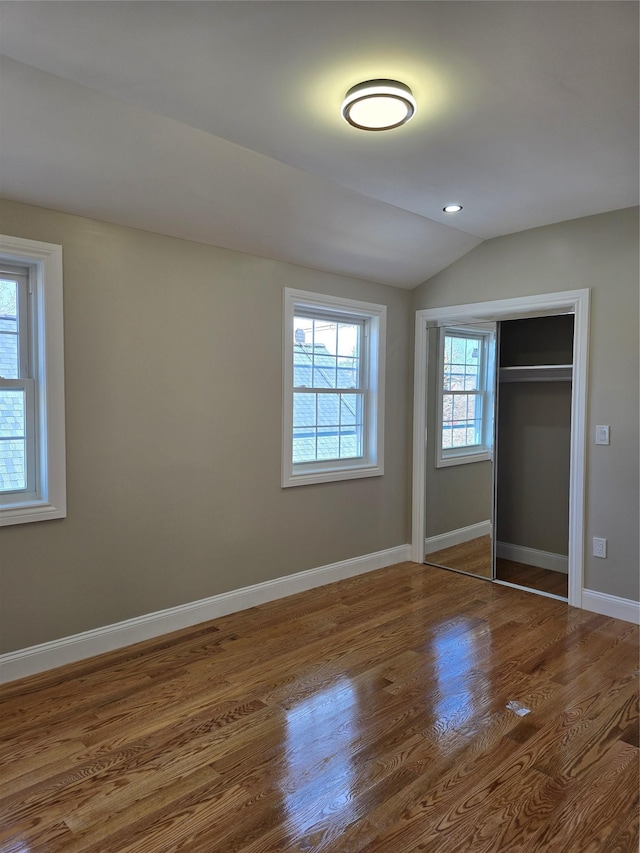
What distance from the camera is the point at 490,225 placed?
3.72 metres

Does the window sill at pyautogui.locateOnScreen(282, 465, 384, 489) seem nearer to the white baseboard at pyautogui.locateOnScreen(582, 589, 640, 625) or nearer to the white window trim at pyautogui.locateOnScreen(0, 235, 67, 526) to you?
the white window trim at pyautogui.locateOnScreen(0, 235, 67, 526)

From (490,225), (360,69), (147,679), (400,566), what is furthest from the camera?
(400,566)

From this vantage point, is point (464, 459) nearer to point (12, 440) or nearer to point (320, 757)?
point (320, 757)

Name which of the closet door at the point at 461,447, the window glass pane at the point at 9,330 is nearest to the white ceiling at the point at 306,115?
the window glass pane at the point at 9,330

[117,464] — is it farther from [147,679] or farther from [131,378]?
[147,679]

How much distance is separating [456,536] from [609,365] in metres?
1.81

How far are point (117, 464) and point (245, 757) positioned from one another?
1.60 metres

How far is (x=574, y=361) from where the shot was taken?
142 inches

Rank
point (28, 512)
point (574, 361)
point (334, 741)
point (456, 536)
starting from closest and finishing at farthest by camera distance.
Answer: point (334, 741)
point (28, 512)
point (574, 361)
point (456, 536)

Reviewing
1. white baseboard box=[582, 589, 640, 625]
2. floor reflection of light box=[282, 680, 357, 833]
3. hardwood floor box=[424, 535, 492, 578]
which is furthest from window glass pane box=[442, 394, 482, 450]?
floor reflection of light box=[282, 680, 357, 833]

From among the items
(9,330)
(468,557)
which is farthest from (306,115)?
(468,557)

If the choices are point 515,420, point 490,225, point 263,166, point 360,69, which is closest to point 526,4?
point 360,69

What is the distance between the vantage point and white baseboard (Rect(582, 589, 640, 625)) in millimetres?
3402

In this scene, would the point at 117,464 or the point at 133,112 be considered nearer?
the point at 133,112
